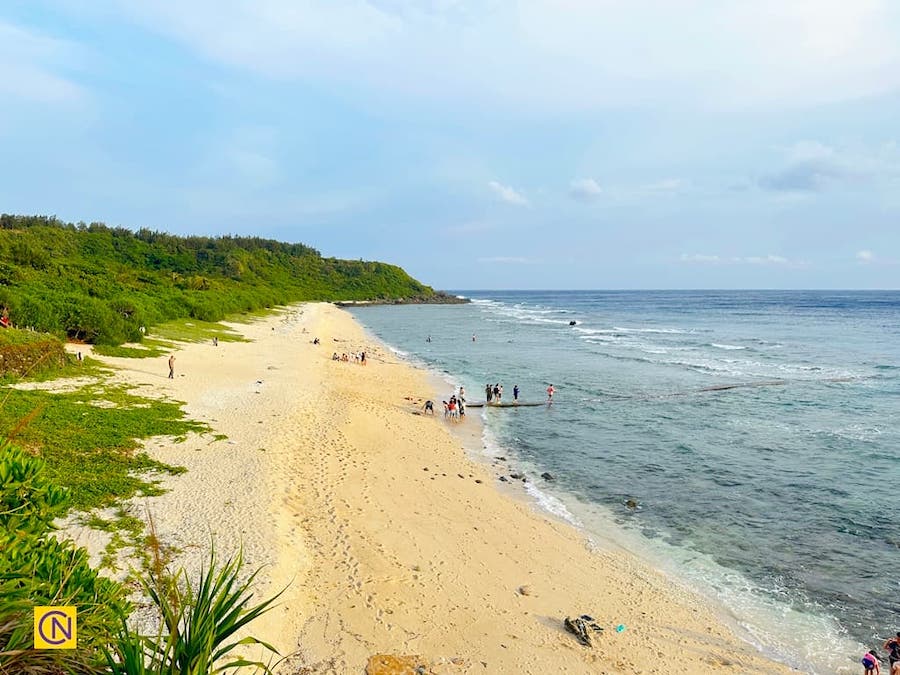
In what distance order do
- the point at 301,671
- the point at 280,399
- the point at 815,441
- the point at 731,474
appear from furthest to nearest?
the point at 280,399 → the point at 815,441 → the point at 731,474 → the point at 301,671

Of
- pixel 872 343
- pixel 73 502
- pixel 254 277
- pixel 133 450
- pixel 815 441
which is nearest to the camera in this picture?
pixel 73 502

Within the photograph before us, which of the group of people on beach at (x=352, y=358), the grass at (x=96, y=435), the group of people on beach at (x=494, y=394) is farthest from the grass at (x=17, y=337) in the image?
the group of people on beach at (x=494, y=394)

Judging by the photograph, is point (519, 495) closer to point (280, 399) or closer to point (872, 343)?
point (280, 399)

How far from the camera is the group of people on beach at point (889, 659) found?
8625mm

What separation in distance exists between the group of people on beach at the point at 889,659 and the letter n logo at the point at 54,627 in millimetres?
10993

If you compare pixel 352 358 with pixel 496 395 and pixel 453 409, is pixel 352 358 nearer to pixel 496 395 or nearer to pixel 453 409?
pixel 496 395

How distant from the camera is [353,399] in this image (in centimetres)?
2609

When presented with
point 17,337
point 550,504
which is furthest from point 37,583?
point 17,337

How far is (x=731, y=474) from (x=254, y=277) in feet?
368

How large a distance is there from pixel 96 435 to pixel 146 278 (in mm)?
55690

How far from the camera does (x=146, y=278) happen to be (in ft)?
206

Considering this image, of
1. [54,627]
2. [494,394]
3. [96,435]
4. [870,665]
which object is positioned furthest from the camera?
[494,394]

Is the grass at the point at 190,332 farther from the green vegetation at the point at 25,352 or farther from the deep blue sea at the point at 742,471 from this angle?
the deep blue sea at the point at 742,471

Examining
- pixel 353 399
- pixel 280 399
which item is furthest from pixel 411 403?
pixel 280 399
